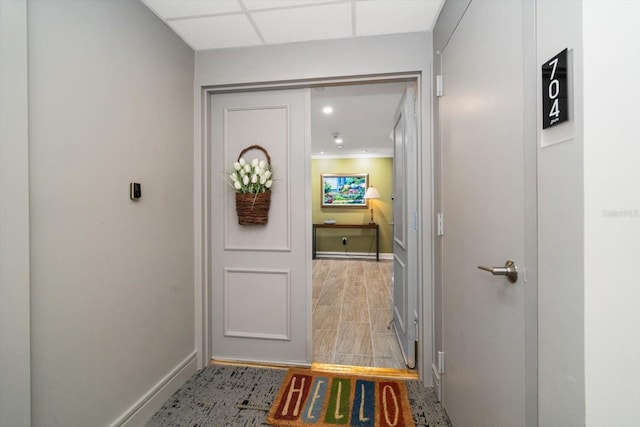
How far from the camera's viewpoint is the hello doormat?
1.51 meters

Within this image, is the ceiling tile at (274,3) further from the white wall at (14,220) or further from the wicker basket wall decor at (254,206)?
the white wall at (14,220)

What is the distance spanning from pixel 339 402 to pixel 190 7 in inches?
102

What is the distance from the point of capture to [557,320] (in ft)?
2.31

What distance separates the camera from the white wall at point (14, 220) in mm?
903

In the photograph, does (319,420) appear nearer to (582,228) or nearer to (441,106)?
(582,228)

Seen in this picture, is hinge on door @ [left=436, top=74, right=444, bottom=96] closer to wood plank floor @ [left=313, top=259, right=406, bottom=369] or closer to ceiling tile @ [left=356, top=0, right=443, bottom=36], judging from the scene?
ceiling tile @ [left=356, top=0, right=443, bottom=36]

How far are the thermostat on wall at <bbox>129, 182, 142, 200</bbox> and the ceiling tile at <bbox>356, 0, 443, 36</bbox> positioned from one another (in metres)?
1.65

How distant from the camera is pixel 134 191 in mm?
1462

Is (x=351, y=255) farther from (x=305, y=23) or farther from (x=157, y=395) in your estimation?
(x=305, y=23)

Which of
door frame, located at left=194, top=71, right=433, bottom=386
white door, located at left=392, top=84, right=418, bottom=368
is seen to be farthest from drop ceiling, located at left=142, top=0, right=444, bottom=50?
white door, located at left=392, top=84, right=418, bottom=368

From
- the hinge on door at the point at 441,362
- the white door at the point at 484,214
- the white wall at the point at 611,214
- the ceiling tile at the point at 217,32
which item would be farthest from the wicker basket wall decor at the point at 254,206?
the white wall at the point at 611,214

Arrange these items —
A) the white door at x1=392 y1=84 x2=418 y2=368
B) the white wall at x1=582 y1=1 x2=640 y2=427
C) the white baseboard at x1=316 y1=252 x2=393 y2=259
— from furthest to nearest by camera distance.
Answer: the white baseboard at x1=316 y1=252 x2=393 y2=259
the white door at x1=392 y1=84 x2=418 y2=368
the white wall at x1=582 y1=1 x2=640 y2=427

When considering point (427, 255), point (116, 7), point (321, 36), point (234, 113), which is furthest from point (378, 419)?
point (116, 7)

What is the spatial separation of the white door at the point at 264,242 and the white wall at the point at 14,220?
1173 millimetres
